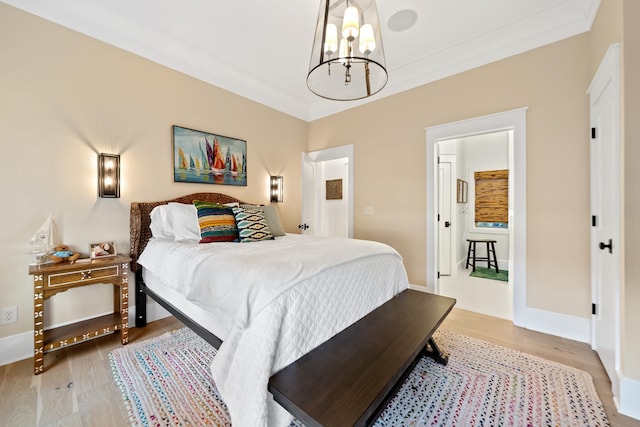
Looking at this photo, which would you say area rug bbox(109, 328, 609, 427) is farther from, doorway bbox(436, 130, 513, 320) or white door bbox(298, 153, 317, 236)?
white door bbox(298, 153, 317, 236)

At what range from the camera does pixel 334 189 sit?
488cm

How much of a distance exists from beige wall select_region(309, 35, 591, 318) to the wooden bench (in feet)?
4.93

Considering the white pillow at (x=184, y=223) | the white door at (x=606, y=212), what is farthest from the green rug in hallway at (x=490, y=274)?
the white pillow at (x=184, y=223)

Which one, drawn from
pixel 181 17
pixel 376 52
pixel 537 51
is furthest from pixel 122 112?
pixel 537 51

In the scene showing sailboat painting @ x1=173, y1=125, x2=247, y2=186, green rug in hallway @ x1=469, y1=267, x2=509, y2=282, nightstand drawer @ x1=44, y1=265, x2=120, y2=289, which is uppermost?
sailboat painting @ x1=173, y1=125, x2=247, y2=186

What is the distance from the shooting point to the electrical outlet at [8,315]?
1934 millimetres

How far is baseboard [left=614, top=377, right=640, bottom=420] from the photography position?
55.7 inches

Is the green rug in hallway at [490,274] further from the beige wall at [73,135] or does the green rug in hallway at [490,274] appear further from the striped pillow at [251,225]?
the beige wall at [73,135]

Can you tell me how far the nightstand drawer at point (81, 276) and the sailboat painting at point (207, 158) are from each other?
113 centimetres

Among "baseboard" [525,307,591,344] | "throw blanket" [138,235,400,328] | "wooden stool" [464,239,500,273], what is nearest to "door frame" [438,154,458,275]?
"wooden stool" [464,239,500,273]

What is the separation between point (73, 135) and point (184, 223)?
→ 1169 millimetres

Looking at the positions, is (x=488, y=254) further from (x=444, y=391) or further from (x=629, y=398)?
(x=444, y=391)

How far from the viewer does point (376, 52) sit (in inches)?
69.8

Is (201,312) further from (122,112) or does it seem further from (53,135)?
(122,112)
